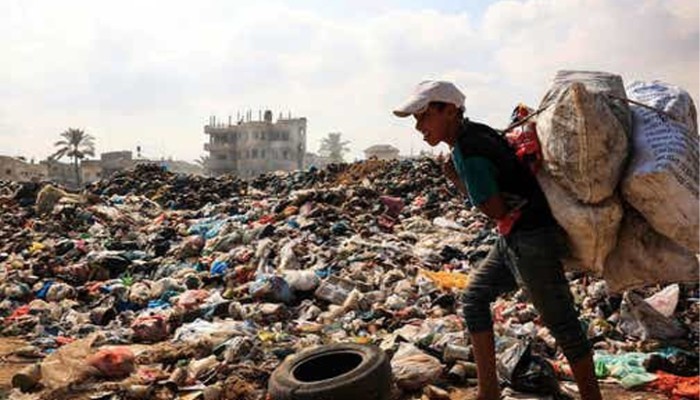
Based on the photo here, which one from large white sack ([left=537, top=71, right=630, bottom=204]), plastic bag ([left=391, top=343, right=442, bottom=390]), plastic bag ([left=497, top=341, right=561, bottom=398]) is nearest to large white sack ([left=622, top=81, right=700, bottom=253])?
large white sack ([left=537, top=71, right=630, bottom=204])

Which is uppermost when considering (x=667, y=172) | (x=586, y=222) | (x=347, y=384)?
(x=667, y=172)

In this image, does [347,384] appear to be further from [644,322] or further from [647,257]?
[644,322]

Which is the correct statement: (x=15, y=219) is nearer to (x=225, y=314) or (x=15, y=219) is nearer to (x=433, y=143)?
(x=225, y=314)

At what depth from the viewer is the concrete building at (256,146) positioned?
5303 centimetres

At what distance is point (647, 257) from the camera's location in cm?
253

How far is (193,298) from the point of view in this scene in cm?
636

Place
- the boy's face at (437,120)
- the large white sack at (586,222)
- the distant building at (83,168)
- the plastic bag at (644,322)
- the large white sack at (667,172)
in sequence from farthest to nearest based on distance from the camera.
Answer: the distant building at (83,168)
the plastic bag at (644,322)
the boy's face at (437,120)
the large white sack at (586,222)
the large white sack at (667,172)

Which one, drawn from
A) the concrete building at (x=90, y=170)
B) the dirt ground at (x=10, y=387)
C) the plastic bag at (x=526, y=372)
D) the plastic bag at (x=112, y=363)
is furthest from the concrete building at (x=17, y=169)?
the plastic bag at (x=526, y=372)

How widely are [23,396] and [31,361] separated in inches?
43.6

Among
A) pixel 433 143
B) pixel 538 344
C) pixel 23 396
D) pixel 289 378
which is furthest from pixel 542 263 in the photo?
pixel 23 396

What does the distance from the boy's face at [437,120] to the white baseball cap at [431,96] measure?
38 millimetres

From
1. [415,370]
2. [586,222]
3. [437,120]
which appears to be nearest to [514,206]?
[586,222]

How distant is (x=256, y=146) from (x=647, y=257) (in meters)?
51.7

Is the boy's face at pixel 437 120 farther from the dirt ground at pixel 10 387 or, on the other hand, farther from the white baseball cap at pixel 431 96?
the dirt ground at pixel 10 387
